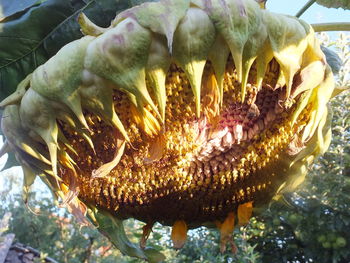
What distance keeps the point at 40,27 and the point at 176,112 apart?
271 mm

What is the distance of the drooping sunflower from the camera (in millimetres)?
585

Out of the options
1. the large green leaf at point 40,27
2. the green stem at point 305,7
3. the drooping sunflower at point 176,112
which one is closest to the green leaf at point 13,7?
the large green leaf at point 40,27

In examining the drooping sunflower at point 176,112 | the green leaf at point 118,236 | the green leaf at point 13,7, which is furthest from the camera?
the green leaf at point 118,236

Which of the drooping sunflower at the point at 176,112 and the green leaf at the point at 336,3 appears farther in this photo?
the green leaf at the point at 336,3

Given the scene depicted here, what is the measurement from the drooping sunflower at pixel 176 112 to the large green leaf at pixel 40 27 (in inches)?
6.3

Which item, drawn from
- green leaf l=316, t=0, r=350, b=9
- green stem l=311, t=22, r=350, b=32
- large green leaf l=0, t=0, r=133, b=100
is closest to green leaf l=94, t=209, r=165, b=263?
large green leaf l=0, t=0, r=133, b=100

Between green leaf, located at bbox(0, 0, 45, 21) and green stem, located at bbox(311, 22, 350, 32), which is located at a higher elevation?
green leaf, located at bbox(0, 0, 45, 21)

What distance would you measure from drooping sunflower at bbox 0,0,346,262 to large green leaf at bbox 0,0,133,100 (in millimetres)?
Result: 161

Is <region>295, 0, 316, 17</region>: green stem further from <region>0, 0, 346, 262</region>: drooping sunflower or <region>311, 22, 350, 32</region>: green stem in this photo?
<region>0, 0, 346, 262</region>: drooping sunflower

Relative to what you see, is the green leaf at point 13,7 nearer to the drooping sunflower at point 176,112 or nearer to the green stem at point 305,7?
the drooping sunflower at point 176,112

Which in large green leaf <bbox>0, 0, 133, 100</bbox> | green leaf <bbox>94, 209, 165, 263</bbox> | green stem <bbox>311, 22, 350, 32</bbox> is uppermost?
large green leaf <bbox>0, 0, 133, 100</bbox>

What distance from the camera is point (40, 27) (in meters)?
0.81

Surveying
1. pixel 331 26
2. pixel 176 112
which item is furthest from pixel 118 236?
pixel 331 26

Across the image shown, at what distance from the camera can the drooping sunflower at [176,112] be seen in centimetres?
59
